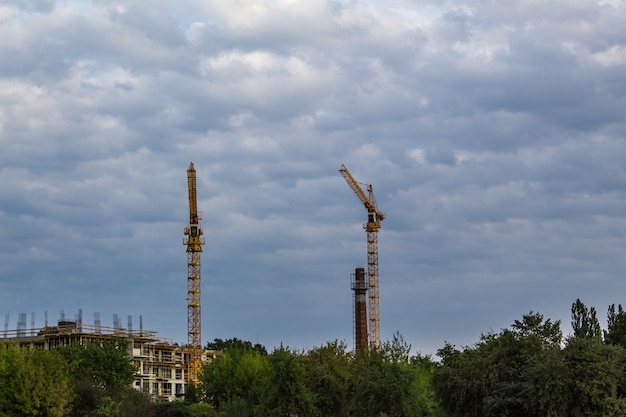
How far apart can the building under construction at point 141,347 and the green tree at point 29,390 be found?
60.9m

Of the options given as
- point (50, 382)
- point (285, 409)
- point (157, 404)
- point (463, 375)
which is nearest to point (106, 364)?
point (157, 404)

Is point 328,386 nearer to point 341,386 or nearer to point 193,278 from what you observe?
point 341,386

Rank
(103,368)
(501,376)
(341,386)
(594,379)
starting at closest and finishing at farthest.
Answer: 1. (594,379)
2. (501,376)
3. (341,386)
4. (103,368)

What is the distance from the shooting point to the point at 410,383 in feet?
234

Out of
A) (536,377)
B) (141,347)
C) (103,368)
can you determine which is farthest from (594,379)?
(141,347)

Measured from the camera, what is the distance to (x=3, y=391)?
83125 mm

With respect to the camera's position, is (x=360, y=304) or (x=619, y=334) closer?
(x=619, y=334)

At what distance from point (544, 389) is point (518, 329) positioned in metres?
7.74

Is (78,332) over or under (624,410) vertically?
over

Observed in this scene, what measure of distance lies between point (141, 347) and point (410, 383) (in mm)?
98624

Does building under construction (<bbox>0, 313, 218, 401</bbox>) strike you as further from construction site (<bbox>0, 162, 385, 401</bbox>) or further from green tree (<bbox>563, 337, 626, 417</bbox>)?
green tree (<bbox>563, 337, 626, 417</bbox>)

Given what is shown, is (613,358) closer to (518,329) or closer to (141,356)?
(518,329)

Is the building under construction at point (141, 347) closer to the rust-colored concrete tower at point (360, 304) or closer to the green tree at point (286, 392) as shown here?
the rust-colored concrete tower at point (360, 304)

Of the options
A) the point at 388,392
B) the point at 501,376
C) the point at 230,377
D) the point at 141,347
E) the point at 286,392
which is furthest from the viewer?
the point at 141,347
